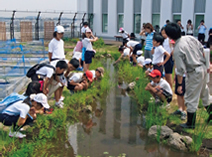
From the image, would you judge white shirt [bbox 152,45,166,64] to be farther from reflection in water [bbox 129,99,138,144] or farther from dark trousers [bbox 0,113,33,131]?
dark trousers [bbox 0,113,33,131]

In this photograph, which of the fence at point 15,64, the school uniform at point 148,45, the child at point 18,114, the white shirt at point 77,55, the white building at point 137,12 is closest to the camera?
the child at point 18,114

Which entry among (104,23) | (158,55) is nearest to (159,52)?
(158,55)

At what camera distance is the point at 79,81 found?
665cm

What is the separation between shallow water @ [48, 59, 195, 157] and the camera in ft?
14.2

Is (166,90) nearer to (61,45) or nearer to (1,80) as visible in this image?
(61,45)

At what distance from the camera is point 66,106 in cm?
575

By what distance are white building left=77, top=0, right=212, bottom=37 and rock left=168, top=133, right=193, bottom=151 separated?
43.1 feet

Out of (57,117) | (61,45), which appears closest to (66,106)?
(57,117)

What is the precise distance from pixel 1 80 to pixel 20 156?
3.08 m

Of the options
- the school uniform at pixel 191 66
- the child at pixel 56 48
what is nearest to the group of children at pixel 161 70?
the school uniform at pixel 191 66

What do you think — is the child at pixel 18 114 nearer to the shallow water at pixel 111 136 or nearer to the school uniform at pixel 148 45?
the shallow water at pixel 111 136

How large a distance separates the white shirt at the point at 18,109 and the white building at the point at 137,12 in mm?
13932

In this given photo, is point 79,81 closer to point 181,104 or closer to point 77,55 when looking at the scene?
point 181,104

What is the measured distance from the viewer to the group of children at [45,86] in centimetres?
454
